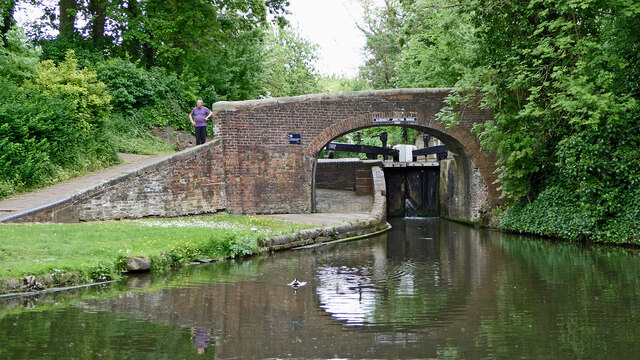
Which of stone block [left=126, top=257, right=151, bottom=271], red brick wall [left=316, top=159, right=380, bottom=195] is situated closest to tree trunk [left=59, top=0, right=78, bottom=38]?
red brick wall [left=316, top=159, right=380, bottom=195]

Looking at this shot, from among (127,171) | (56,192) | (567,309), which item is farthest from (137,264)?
(567,309)

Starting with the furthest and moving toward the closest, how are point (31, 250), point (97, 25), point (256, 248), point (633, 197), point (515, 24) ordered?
point (97, 25) < point (515, 24) < point (633, 197) < point (256, 248) < point (31, 250)

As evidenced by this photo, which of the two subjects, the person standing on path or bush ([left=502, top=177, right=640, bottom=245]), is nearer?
bush ([left=502, top=177, right=640, bottom=245])

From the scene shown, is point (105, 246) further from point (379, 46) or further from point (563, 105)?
point (379, 46)

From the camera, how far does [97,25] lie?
23.5 m

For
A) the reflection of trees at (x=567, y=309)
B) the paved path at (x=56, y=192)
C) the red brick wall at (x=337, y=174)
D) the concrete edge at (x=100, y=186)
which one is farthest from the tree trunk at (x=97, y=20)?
the reflection of trees at (x=567, y=309)

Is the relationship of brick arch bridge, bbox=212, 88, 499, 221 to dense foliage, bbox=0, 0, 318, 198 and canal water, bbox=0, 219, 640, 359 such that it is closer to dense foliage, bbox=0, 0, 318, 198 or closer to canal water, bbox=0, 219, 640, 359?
dense foliage, bbox=0, 0, 318, 198

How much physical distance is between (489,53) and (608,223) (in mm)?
5213

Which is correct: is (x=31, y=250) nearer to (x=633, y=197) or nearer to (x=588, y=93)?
(x=588, y=93)

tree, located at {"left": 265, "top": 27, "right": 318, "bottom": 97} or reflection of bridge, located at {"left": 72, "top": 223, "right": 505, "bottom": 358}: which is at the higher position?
tree, located at {"left": 265, "top": 27, "right": 318, "bottom": 97}

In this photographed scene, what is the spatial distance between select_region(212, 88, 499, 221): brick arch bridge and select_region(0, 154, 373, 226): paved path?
0.97 m

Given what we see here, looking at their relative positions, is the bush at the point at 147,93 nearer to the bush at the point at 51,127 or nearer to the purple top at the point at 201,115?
the bush at the point at 51,127

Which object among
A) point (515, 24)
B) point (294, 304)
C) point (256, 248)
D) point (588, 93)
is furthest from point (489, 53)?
point (294, 304)

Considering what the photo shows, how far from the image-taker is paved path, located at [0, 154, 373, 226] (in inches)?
512
